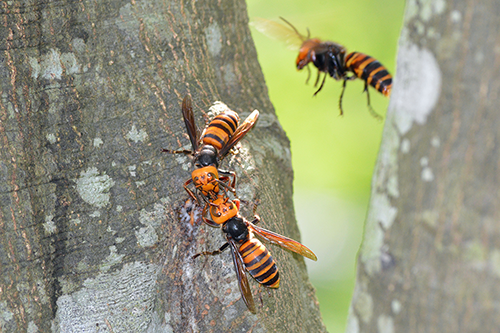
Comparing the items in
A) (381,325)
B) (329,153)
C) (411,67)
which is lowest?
(381,325)

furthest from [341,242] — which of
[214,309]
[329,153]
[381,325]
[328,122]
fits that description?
[381,325]

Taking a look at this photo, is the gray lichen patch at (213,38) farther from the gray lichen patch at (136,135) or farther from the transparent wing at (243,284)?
the transparent wing at (243,284)

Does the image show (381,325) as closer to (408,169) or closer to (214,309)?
(408,169)

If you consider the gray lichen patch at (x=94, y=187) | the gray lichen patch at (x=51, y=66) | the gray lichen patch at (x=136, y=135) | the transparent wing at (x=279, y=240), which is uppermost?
the gray lichen patch at (x=51, y=66)

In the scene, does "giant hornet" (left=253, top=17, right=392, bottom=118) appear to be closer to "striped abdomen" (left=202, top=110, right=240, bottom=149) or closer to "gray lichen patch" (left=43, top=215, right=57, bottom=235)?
"striped abdomen" (left=202, top=110, right=240, bottom=149)

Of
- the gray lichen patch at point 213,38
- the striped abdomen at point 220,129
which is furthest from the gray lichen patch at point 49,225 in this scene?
the gray lichen patch at point 213,38

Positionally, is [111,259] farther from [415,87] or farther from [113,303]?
[415,87]
